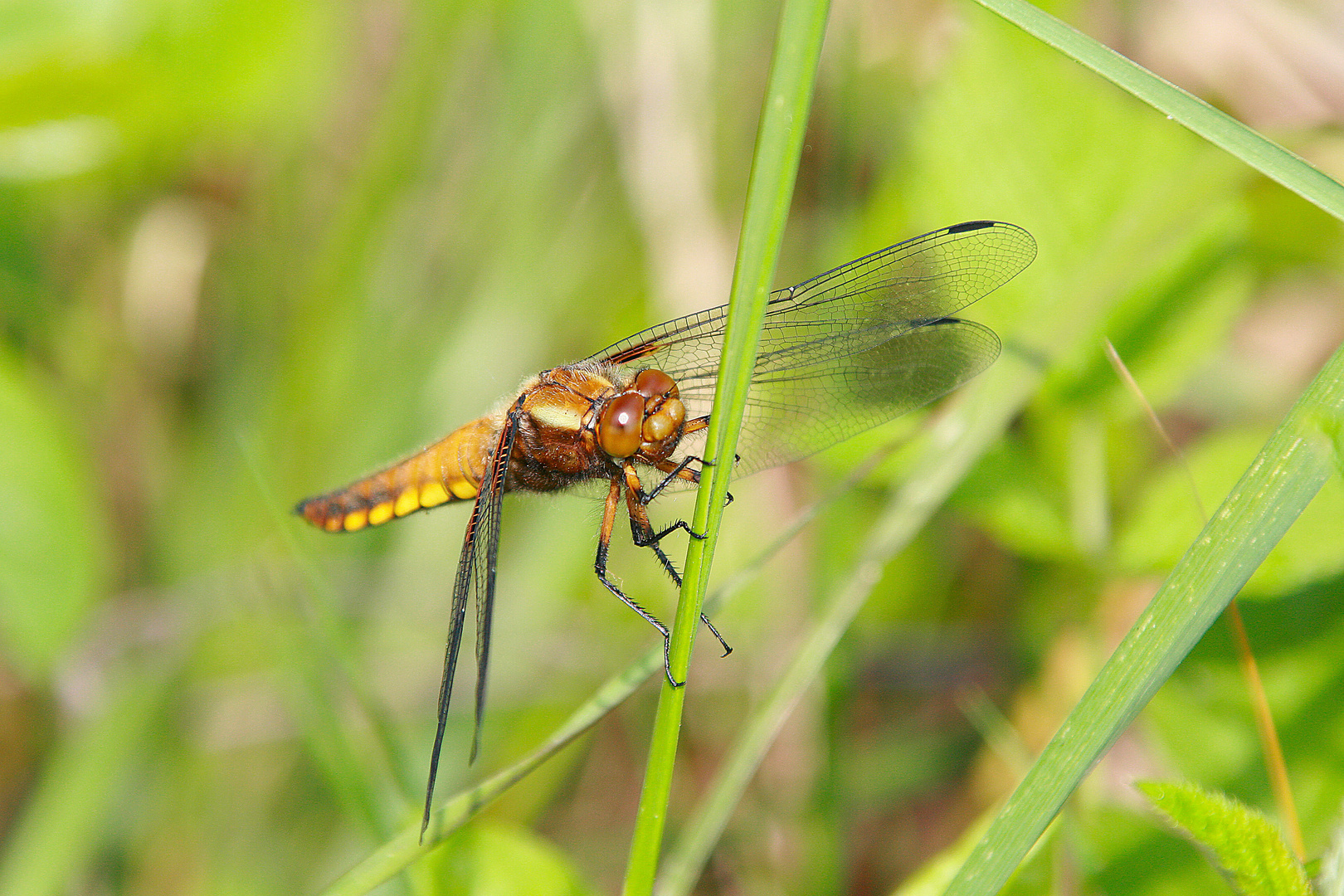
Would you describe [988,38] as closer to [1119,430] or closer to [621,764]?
[1119,430]

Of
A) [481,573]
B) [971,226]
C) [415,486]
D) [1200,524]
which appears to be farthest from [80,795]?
[1200,524]

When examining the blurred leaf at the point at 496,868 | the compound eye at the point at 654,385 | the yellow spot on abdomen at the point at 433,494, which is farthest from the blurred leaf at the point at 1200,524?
→ the yellow spot on abdomen at the point at 433,494

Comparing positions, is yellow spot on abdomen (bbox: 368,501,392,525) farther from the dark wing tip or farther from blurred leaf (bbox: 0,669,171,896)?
the dark wing tip

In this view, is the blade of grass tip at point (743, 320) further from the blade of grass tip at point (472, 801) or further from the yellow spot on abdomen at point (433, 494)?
the yellow spot on abdomen at point (433, 494)

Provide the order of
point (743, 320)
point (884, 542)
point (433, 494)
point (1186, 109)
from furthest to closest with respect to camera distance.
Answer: point (433, 494) < point (884, 542) < point (1186, 109) < point (743, 320)

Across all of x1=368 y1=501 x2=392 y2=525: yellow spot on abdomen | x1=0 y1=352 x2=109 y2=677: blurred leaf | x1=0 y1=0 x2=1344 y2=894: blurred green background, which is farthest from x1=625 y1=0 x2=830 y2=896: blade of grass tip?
x1=0 y1=352 x2=109 y2=677: blurred leaf

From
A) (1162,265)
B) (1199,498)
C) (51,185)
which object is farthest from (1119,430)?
(51,185)

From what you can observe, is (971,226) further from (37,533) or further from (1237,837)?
(37,533)
